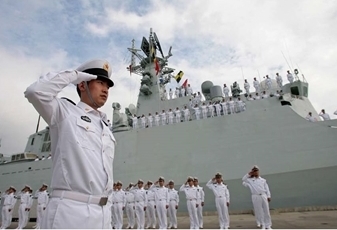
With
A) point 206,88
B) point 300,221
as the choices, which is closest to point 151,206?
point 300,221

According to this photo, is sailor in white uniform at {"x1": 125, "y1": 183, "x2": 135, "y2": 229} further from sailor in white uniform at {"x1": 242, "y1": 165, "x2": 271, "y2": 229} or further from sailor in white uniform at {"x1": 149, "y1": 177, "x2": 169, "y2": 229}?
sailor in white uniform at {"x1": 242, "y1": 165, "x2": 271, "y2": 229}

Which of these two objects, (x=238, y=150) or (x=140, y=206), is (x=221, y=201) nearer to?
(x=140, y=206)

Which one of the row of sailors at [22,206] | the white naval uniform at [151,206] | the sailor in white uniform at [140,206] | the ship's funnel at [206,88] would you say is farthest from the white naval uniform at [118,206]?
the ship's funnel at [206,88]

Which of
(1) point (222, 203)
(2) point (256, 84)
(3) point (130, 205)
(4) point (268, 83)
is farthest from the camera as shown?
(2) point (256, 84)

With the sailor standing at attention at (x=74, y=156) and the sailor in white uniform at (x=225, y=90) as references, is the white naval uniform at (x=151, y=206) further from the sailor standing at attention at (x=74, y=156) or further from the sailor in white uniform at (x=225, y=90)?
the sailor standing at attention at (x=74, y=156)

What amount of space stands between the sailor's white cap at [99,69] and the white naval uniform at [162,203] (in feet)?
23.2

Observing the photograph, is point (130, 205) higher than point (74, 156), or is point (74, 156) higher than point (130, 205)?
point (74, 156)

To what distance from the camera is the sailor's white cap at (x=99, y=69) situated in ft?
5.94

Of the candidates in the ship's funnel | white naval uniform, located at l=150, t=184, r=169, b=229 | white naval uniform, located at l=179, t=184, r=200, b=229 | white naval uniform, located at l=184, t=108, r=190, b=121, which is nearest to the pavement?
white naval uniform, located at l=179, t=184, r=200, b=229

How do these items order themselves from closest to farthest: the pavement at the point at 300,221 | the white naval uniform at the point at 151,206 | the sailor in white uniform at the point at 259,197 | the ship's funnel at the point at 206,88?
1. the pavement at the point at 300,221
2. the sailor in white uniform at the point at 259,197
3. the white naval uniform at the point at 151,206
4. the ship's funnel at the point at 206,88

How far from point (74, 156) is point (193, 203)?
6.72 m

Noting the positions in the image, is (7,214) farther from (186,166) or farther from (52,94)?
(52,94)

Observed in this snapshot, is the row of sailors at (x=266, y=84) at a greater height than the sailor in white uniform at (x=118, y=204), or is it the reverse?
the row of sailors at (x=266, y=84)

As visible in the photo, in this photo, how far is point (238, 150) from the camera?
1005 centimetres
